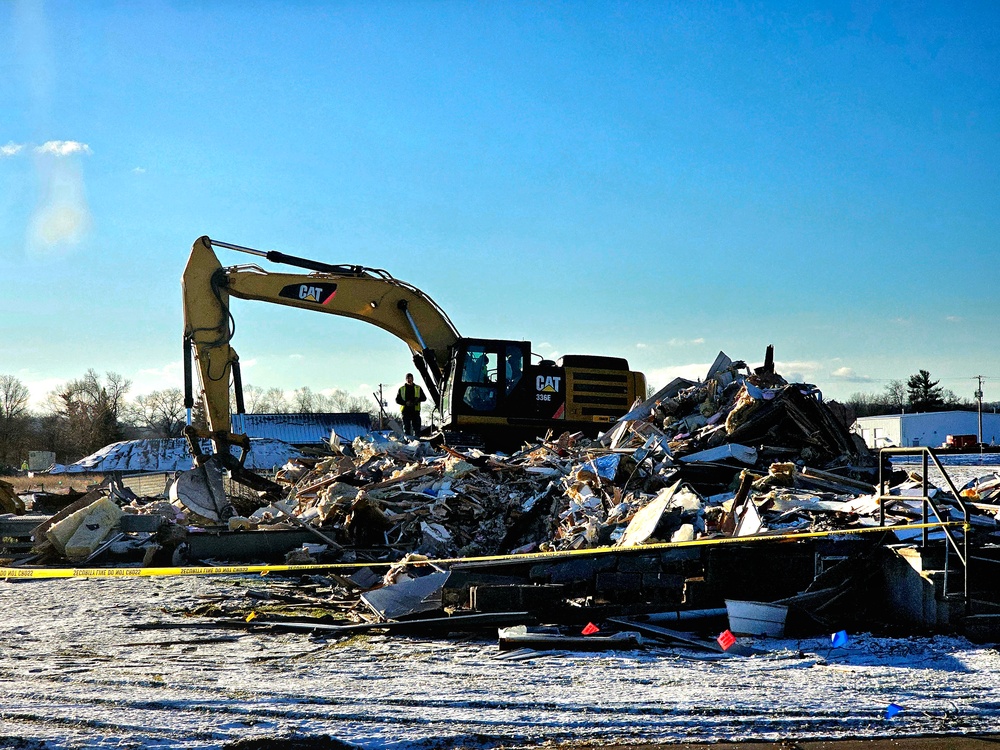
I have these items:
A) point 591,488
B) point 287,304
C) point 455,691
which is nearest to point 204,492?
point 287,304

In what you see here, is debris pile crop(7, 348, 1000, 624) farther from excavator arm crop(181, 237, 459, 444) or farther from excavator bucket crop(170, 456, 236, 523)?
excavator arm crop(181, 237, 459, 444)

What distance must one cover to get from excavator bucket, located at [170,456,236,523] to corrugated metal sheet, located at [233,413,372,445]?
30.3m

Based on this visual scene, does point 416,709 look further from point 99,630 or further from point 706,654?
point 99,630

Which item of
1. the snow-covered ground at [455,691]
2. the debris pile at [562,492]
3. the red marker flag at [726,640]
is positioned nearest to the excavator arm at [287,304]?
the debris pile at [562,492]

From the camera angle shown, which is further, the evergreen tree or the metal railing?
the evergreen tree

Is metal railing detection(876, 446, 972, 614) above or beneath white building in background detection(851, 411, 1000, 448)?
beneath

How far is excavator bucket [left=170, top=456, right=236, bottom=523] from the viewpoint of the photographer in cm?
1366

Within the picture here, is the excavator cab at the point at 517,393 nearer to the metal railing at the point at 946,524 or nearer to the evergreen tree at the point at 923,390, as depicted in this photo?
the metal railing at the point at 946,524

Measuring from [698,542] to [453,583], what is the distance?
2158mm

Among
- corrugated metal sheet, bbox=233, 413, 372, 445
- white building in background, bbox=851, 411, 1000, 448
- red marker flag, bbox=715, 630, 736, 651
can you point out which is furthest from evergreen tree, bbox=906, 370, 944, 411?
red marker flag, bbox=715, 630, 736, 651

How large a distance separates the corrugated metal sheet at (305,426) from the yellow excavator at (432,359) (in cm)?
2860

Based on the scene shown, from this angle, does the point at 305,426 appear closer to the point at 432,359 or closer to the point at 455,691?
the point at 432,359

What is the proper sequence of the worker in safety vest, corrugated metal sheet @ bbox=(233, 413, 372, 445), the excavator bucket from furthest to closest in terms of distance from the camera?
corrugated metal sheet @ bbox=(233, 413, 372, 445), the worker in safety vest, the excavator bucket

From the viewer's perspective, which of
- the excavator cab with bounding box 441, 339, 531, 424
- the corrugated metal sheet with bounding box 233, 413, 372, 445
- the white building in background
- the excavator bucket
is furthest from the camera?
the white building in background
